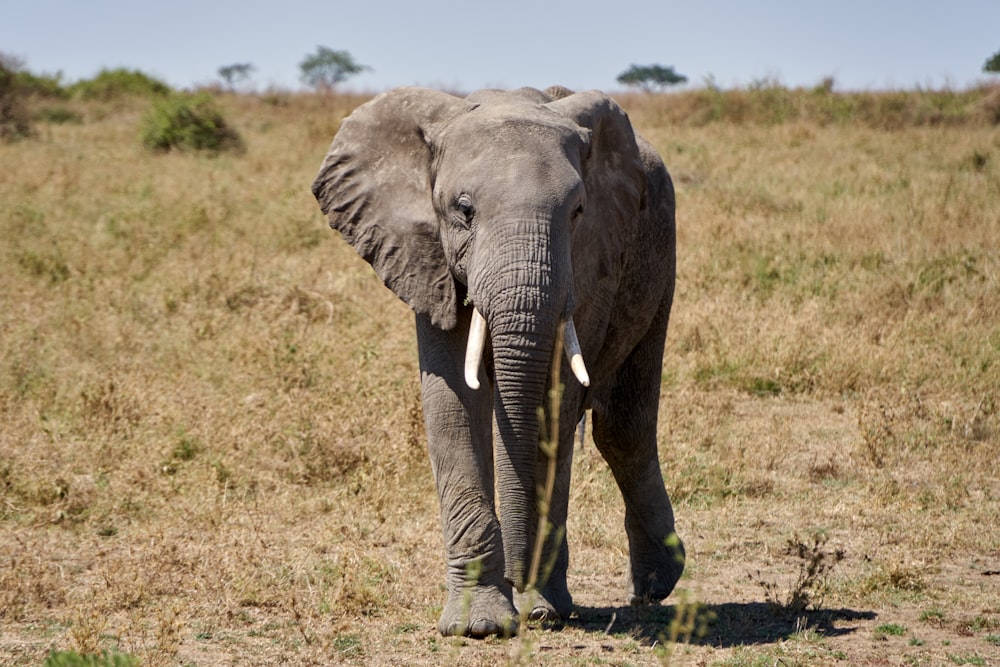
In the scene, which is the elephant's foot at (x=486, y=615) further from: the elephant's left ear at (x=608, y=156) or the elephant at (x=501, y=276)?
the elephant's left ear at (x=608, y=156)

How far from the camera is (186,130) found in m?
17.4

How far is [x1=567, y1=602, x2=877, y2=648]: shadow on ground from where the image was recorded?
16.3 feet

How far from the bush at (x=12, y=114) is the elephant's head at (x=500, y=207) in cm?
1450

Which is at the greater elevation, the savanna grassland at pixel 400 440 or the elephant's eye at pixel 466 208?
the elephant's eye at pixel 466 208

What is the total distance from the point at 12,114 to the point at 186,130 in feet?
11.0

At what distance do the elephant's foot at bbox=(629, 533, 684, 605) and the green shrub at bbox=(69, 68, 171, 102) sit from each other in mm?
19637

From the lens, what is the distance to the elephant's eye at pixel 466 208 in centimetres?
446

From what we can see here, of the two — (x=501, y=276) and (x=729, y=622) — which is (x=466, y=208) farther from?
(x=729, y=622)

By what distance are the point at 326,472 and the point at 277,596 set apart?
1842mm

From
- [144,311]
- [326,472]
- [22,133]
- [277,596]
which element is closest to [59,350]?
[144,311]

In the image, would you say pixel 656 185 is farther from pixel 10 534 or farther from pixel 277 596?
pixel 10 534

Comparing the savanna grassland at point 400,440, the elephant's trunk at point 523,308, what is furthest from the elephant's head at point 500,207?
the savanna grassland at point 400,440

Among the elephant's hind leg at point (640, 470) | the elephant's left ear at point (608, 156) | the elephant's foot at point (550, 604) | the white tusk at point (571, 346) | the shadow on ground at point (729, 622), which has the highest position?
the elephant's left ear at point (608, 156)

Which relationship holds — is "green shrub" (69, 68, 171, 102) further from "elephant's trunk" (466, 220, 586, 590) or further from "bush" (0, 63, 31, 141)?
"elephant's trunk" (466, 220, 586, 590)
